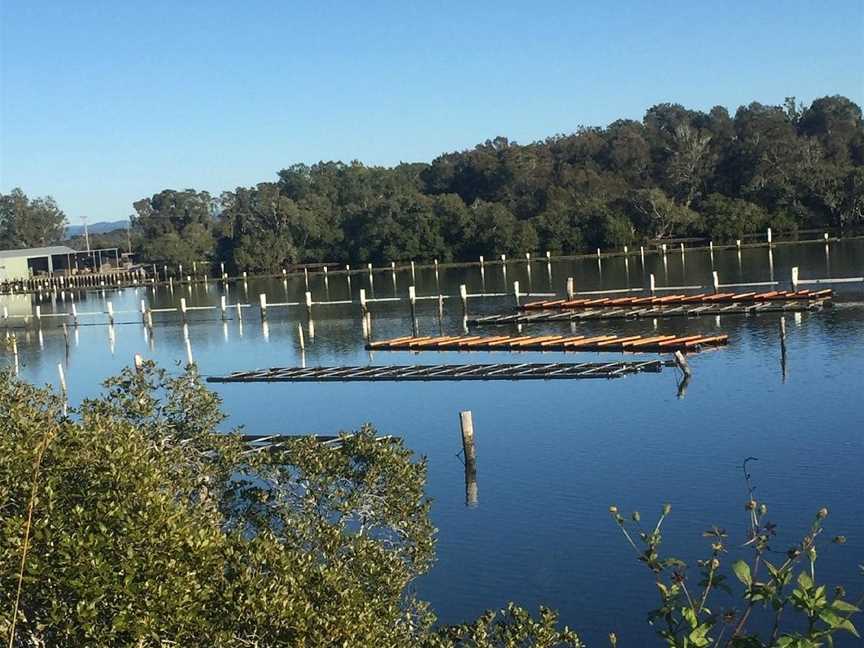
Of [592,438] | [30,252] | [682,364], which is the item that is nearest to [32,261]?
[30,252]

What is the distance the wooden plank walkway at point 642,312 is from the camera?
52625mm

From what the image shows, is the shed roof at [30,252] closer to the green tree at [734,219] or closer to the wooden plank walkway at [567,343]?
the green tree at [734,219]

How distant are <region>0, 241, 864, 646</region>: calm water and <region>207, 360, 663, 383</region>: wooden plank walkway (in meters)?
0.59

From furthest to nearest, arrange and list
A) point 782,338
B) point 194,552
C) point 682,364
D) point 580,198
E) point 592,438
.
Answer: point 580,198
point 782,338
point 682,364
point 592,438
point 194,552

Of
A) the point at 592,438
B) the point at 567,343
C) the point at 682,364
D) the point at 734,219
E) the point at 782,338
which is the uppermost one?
the point at 734,219

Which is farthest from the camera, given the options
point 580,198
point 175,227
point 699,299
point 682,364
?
point 175,227

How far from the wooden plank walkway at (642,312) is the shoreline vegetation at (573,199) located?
49.3 metres

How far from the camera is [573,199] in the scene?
114 metres

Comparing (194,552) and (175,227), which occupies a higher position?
(175,227)

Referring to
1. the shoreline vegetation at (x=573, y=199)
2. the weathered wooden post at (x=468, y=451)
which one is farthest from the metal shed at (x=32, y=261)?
the weathered wooden post at (x=468, y=451)

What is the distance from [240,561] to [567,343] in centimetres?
3621

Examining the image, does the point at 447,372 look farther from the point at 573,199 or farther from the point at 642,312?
the point at 573,199

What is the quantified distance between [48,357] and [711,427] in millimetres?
39987

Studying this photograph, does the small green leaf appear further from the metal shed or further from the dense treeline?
the metal shed
